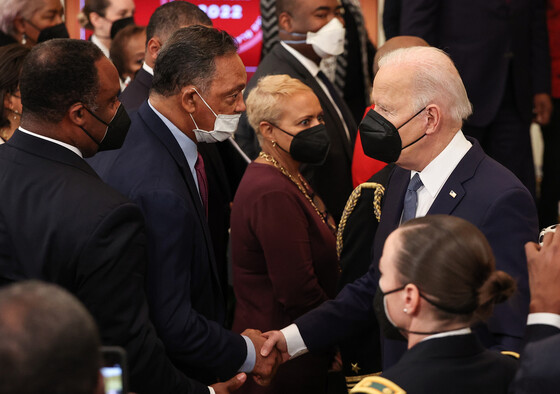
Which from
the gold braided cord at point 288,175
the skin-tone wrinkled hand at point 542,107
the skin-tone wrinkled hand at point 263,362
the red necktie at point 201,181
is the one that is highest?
the red necktie at point 201,181

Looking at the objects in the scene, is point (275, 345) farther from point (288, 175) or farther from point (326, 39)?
point (326, 39)

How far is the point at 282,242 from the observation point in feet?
10.6

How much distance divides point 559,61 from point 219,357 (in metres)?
3.87

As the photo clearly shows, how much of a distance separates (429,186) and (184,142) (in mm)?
902

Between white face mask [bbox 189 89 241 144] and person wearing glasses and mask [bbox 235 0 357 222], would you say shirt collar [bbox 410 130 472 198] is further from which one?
person wearing glasses and mask [bbox 235 0 357 222]

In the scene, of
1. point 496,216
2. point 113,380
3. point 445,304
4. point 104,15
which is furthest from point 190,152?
point 104,15

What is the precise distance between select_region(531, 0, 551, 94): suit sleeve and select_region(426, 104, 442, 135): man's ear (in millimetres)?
3029

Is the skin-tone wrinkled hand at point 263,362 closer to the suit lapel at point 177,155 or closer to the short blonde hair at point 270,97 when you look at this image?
the suit lapel at point 177,155

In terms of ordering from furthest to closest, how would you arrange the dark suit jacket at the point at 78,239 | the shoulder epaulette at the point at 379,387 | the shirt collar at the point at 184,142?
the shirt collar at the point at 184,142
the dark suit jacket at the point at 78,239
the shoulder epaulette at the point at 379,387

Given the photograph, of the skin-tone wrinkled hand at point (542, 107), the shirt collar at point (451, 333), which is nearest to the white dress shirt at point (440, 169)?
the shirt collar at point (451, 333)

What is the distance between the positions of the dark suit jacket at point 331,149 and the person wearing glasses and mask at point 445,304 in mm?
2254

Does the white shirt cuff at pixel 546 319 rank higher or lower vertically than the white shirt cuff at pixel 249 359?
higher

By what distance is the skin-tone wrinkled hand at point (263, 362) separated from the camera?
294 centimetres

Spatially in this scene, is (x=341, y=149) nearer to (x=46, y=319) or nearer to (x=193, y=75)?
(x=193, y=75)
